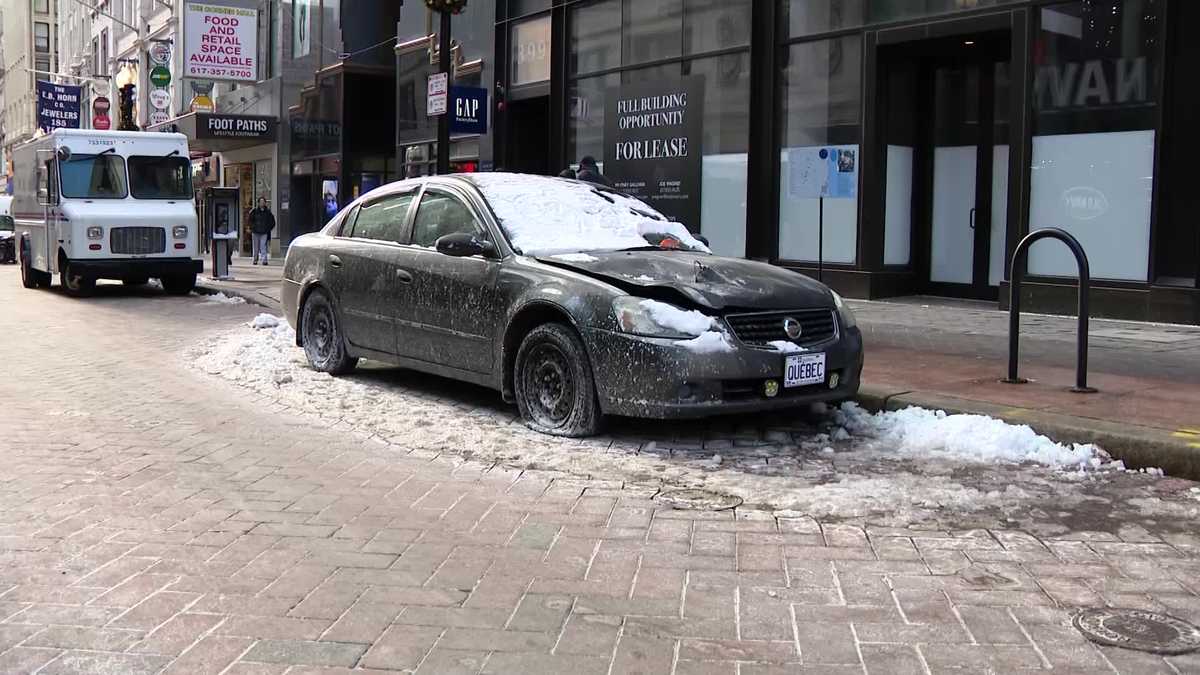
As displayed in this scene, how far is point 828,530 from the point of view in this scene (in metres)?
4.75

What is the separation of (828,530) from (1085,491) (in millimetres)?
1557

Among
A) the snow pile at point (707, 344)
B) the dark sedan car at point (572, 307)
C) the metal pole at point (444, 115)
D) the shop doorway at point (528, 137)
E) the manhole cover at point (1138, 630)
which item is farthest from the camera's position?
the shop doorway at point (528, 137)

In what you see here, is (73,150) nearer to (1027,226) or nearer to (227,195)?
(227,195)

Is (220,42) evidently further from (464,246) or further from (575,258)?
(575,258)

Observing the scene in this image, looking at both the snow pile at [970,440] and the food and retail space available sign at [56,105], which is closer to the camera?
the snow pile at [970,440]

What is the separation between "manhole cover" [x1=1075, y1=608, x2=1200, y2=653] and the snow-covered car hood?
9.40 ft

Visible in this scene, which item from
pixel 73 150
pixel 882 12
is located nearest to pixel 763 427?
pixel 882 12

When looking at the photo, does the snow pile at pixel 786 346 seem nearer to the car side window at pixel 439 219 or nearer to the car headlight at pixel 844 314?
the car headlight at pixel 844 314

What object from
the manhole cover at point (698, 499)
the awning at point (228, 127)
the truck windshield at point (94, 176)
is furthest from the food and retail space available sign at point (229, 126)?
the manhole cover at point (698, 499)

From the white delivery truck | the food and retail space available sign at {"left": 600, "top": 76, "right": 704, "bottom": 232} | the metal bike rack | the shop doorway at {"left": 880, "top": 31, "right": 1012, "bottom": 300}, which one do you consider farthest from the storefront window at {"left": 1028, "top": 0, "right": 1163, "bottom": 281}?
→ the white delivery truck

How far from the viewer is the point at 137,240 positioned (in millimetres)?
18016

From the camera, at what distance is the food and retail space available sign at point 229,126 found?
3066 centimetres

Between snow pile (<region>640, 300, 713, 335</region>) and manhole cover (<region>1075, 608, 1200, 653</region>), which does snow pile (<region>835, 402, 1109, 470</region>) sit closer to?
snow pile (<region>640, 300, 713, 335</region>)

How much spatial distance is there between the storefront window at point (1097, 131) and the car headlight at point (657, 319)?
7.96 meters
